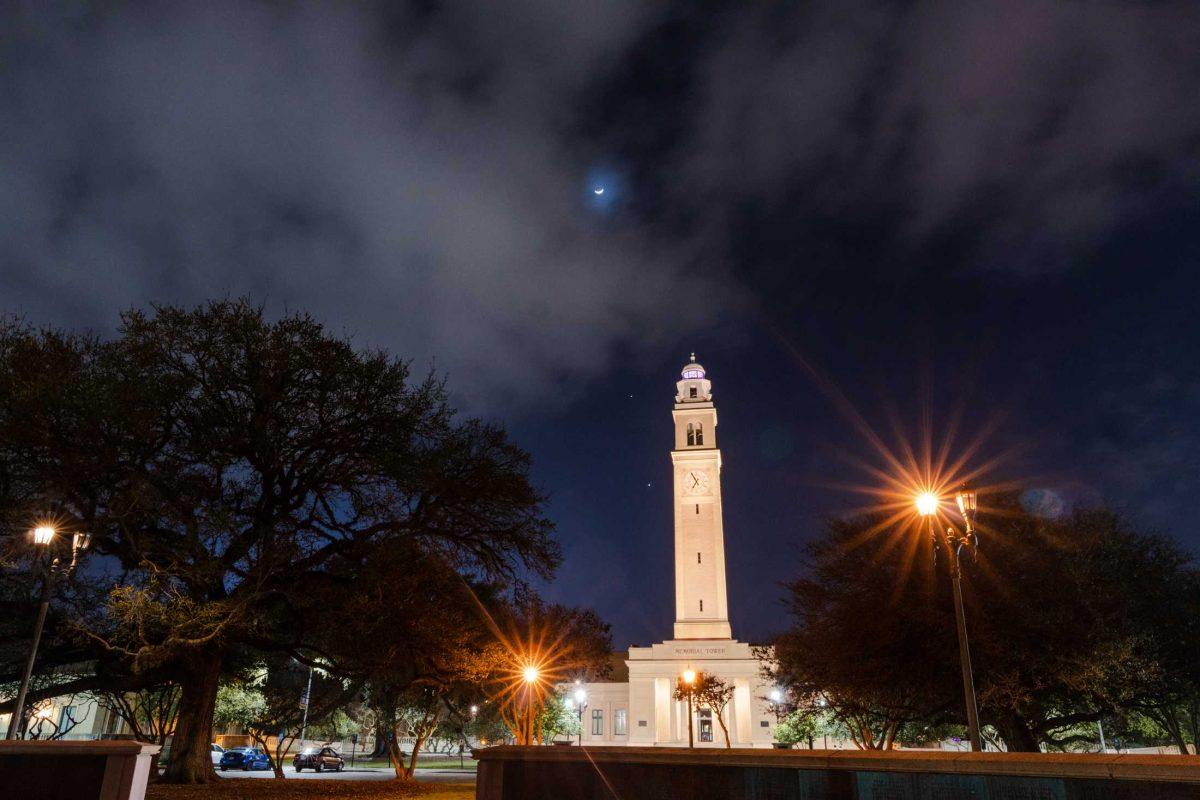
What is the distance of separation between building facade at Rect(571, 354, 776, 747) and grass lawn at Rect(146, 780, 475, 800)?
193ft

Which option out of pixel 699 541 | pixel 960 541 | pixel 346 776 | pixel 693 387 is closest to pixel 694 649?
pixel 699 541

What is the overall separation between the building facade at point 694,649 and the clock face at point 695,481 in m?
0.11

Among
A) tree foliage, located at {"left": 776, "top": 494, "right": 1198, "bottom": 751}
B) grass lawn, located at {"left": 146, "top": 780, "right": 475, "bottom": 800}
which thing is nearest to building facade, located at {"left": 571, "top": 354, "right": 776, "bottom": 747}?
tree foliage, located at {"left": 776, "top": 494, "right": 1198, "bottom": 751}

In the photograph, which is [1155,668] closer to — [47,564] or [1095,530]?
[1095,530]

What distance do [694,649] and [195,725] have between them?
218ft

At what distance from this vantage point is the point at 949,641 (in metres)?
25.1

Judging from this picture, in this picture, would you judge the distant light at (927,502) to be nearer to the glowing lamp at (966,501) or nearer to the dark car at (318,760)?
the glowing lamp at (966,501)

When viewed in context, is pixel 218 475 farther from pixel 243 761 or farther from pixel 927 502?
pixel 243 761

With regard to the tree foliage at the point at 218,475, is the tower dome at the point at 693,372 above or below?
above

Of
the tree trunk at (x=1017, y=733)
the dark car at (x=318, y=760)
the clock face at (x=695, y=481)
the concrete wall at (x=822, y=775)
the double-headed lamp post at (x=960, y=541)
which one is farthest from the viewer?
the clock face at (x=695, y=481)

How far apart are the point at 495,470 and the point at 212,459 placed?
852 cm

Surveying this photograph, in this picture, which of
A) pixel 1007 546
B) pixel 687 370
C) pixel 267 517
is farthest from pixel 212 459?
pixel 687 370

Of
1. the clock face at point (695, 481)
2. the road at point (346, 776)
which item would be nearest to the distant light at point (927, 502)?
the road at point (346, 776)

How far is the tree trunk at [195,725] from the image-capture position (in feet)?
74.5
